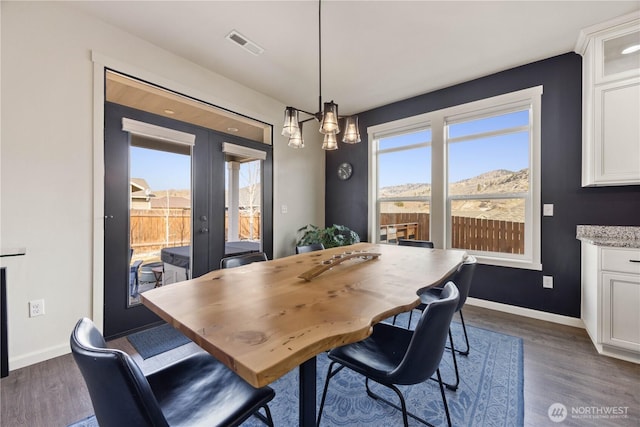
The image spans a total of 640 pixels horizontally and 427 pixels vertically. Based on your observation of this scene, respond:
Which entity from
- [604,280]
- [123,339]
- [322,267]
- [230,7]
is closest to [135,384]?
[322,267]

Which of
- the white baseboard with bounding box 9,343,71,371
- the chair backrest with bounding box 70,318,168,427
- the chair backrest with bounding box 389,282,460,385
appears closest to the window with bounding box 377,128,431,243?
the chair backrest with bounding box 389,282,460,385

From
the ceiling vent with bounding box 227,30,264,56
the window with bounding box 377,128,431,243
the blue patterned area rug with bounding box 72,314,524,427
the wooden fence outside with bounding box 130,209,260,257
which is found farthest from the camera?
the window with bounding box 377,128,431,243

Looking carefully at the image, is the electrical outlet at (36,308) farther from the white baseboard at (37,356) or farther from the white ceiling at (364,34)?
the white ceiling at (364,34)

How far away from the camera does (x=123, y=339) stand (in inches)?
95.3

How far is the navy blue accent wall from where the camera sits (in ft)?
8.45

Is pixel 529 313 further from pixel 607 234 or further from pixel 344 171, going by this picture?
pixel 344 171

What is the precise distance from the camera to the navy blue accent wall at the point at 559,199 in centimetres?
257

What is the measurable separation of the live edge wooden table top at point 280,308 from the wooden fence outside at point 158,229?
1.60 m

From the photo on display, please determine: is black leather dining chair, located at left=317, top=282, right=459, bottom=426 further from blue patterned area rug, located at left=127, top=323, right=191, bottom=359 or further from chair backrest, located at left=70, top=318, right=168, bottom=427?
blue patterned area rug, located at left=127, top=323, right=191, bottom=359

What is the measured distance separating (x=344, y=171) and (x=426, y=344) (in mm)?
3769

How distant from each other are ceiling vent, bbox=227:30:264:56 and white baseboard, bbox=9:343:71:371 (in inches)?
119

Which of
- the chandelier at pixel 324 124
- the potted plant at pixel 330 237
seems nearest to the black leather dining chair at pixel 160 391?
the chandelier at pixel 324 124

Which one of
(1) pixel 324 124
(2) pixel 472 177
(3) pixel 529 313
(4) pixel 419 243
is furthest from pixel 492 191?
(1) pixel 324 124

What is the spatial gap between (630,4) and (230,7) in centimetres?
321
